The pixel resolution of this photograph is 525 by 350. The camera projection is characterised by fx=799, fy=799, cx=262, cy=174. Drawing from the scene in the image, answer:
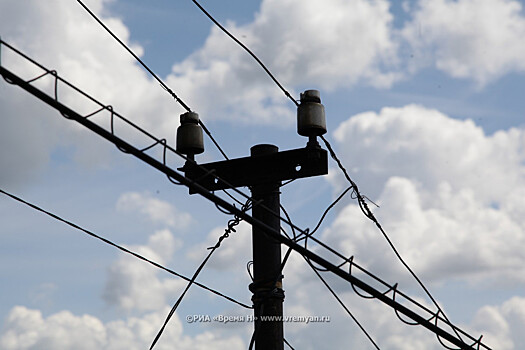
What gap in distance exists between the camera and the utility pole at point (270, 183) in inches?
354

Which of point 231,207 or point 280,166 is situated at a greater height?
point 280,166

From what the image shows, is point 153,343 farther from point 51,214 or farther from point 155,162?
point 155,162

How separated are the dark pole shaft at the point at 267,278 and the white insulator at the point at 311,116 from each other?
0.73 metres

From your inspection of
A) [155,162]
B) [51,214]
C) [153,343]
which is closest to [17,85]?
[155,162]

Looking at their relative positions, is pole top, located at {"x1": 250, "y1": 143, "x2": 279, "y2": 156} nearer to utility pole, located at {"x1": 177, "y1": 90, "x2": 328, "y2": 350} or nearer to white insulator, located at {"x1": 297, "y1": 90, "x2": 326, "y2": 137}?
utility pole, located at {"x1": 177, "y1": 90, "x2": 328, "y2": 350}

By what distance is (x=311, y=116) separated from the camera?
9344 millimetres

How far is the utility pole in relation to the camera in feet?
29.5

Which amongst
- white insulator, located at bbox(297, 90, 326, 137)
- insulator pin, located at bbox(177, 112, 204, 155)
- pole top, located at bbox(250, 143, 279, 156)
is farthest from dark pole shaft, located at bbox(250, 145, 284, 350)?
insulator pin, located at bbox(177, 112, 204, 155)

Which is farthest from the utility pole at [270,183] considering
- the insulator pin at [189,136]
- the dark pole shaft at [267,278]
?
the insulator pin at [189,136]

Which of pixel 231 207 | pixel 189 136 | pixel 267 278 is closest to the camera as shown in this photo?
pixel 231 207

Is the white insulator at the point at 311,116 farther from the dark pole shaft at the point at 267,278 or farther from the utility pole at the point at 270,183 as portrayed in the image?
the dark pole shaft at the point at 267,278

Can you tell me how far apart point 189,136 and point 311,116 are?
68.5 inches

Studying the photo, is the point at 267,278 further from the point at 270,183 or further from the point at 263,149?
the point at 263,149

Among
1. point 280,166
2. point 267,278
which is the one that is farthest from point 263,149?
point 267,278
